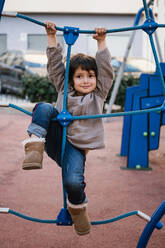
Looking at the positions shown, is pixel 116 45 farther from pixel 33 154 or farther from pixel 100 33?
pixel 33 154

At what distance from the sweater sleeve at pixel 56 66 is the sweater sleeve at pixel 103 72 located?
→ 7.7 inches

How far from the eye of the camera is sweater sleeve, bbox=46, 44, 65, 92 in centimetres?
172

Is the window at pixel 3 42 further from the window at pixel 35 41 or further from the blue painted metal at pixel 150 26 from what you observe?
the blue painted metal at pixel 150 26

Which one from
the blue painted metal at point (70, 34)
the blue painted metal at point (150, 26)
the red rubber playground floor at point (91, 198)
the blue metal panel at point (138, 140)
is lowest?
the red rubber playground floor at point (91, 198)

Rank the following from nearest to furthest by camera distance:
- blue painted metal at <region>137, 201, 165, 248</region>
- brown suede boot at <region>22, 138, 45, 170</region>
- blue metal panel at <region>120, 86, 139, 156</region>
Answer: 1. brown suede boot at <region>22, 138, 45, 170</region>
2. blue painted metal at <region>137, 201, 165, 248</region>
3. blue metal panel at <region>120, 86, 139, 156</region>

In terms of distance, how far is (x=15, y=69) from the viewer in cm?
888

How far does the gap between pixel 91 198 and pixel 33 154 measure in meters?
1.28

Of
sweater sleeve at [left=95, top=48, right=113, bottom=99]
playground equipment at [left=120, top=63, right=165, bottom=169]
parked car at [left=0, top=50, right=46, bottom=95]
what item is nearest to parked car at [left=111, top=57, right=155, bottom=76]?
parked car at [left=0, top=50, right=46, bottom=95]

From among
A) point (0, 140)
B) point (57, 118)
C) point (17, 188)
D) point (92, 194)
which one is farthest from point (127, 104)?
point (57, 118)

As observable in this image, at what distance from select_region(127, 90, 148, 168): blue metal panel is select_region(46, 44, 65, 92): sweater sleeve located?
1804 millimetres

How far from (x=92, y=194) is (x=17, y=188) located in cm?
65

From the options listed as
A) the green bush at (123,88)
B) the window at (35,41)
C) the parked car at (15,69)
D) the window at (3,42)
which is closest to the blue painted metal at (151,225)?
the green bush at (123,88)

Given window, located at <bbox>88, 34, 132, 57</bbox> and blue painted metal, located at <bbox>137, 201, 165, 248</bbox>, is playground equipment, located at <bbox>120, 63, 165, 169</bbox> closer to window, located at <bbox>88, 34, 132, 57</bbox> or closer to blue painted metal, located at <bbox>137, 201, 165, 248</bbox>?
blue painted metal, located at <bbox>137, 201, 165, 248</bbox>

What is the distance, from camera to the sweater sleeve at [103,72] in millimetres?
1733
